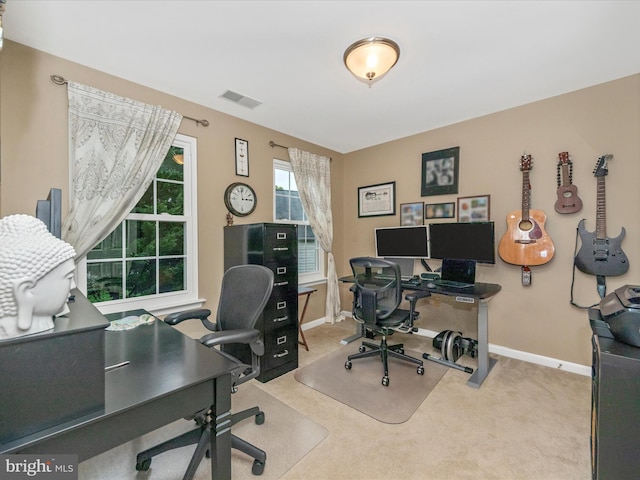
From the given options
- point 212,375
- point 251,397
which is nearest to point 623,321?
point 212,375

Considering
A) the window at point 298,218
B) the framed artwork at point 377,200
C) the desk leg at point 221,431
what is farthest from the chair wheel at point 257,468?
the framed artwork at point 377,200

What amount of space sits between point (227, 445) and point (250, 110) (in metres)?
2.87

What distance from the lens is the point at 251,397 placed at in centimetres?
226

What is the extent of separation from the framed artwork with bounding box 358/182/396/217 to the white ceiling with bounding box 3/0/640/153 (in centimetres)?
123

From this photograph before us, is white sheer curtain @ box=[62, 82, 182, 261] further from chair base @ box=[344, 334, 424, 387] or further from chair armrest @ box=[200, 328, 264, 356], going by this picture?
chair base @ box=[344, 334, 424, 387]

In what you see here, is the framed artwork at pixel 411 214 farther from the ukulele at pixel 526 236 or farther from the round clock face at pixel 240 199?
the round clock face at pixel 240 199

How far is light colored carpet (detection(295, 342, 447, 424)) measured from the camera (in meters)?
2.12

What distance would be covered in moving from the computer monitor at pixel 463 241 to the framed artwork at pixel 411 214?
37 cm

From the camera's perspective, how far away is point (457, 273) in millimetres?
2998

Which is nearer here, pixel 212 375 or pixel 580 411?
pixel 212 375

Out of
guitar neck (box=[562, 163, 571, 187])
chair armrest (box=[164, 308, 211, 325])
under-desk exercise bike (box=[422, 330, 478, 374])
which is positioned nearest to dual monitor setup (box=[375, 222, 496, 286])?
under-desk exercise bike (box=[422, 330, 478, 374])

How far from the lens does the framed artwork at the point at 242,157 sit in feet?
10.1

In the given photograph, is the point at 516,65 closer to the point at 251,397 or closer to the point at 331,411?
the point at 331,411

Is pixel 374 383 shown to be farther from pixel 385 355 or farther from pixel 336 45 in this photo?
pixel 336 45
